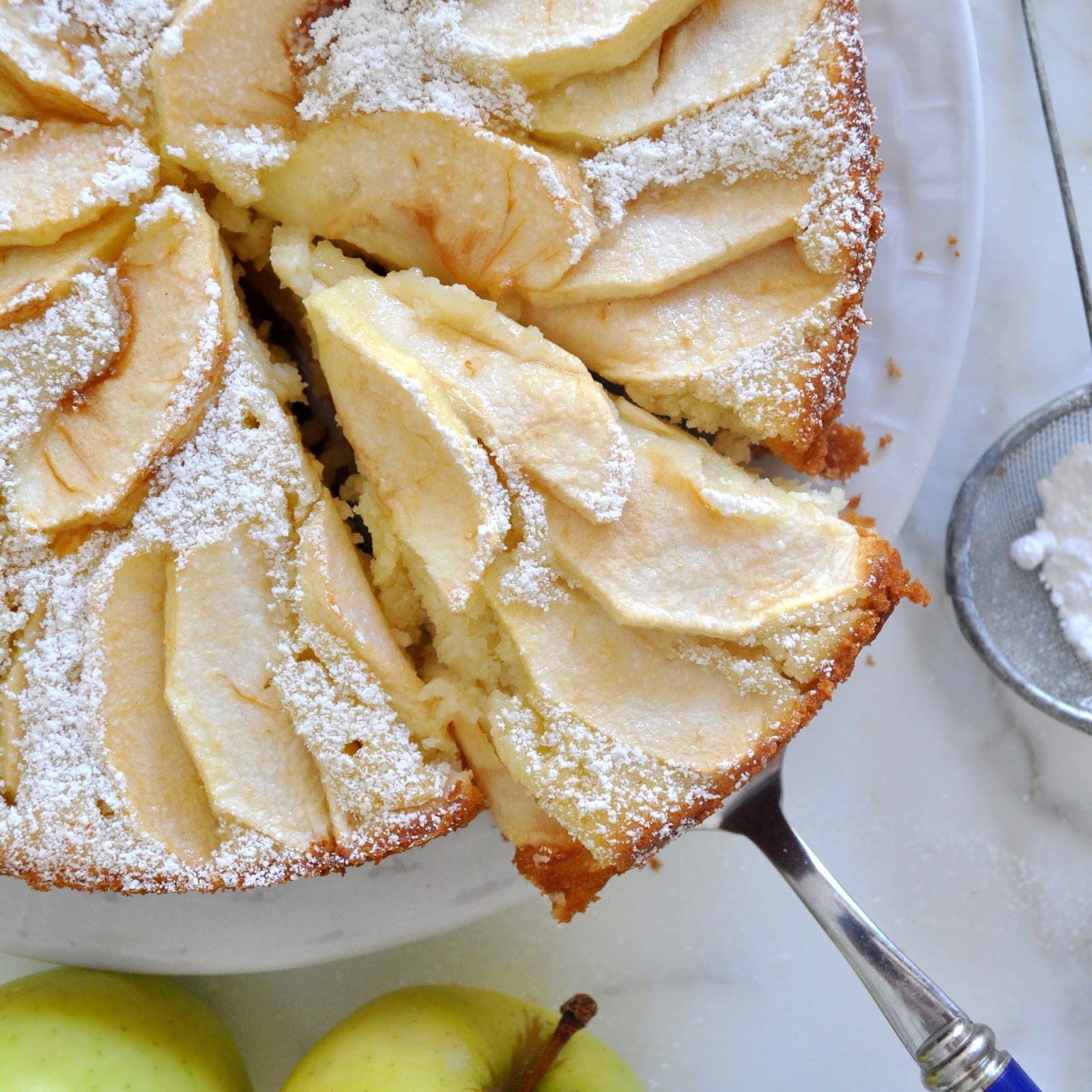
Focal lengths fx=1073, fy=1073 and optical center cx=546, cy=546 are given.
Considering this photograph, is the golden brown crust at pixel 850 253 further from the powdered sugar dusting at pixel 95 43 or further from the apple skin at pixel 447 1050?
the apple skin at pixel 447 1050

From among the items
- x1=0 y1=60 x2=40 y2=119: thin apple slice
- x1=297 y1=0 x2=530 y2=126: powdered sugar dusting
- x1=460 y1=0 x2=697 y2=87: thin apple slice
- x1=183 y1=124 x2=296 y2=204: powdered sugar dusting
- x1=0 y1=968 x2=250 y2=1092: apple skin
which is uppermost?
x1=460 y1=0 x2=697 y2=87: thin apple slice

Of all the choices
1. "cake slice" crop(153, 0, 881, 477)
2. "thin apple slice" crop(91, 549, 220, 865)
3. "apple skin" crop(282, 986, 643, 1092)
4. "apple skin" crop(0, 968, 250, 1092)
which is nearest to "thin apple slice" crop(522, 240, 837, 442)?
"cake slice" crop(153, 0, 881, 477)

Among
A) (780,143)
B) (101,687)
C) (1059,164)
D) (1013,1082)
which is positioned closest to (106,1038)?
(101,687)

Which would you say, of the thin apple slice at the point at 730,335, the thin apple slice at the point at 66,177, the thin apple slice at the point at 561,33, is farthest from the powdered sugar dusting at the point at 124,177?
the thin apple slice at the point at 730,335

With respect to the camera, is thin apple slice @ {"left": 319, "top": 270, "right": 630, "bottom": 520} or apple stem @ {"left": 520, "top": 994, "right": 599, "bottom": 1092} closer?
thin apple slice @ {"left": 319, "top": 270, "right": 630, "bottom": 520}

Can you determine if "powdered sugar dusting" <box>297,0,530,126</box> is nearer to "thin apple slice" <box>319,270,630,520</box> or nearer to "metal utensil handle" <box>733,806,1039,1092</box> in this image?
"thin apple slice" <box>319,270,630,520</box>

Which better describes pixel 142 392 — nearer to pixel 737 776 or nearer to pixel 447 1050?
pixel 737 776
